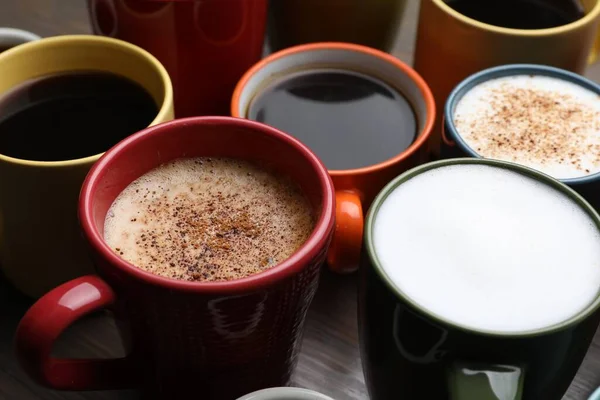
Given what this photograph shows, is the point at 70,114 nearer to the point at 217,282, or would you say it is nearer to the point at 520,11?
the point at 217,282

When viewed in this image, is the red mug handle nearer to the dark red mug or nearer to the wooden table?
the wooden table

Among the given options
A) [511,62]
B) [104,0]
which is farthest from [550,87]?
[104,0]

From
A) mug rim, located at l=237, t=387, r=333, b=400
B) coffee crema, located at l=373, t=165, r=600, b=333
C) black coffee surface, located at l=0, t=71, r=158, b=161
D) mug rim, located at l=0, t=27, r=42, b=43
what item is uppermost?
coffee crema, located at l=373, t=165, r=600, b=333

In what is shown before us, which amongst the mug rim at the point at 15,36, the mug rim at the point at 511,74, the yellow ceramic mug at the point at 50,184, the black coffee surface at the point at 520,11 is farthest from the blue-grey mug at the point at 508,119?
the mug rim at the point at 15,36

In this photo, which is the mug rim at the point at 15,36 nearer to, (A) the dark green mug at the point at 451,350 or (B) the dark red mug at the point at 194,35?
(B) the dark red mug at the point at 194,35

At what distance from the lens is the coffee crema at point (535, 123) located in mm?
596

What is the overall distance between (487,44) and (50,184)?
1.32 ft

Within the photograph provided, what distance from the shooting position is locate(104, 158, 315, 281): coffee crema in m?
0.47

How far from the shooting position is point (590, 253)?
0.45 metres

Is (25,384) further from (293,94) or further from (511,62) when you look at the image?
(511,62)

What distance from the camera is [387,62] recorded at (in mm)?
708

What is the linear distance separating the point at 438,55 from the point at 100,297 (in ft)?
1.39

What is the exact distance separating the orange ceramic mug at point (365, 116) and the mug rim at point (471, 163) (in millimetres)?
73

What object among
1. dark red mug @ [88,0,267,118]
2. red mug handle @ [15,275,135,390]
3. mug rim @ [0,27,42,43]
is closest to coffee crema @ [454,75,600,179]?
dark red mug @ [88,0,267,118]
